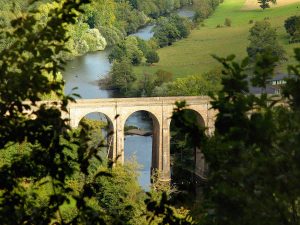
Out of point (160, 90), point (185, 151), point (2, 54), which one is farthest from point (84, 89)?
point (2, 54)

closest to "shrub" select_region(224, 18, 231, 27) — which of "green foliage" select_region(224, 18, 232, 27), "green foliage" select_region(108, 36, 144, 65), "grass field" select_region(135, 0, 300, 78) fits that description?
"green foliage" select_region(224, 18, 232, 27)

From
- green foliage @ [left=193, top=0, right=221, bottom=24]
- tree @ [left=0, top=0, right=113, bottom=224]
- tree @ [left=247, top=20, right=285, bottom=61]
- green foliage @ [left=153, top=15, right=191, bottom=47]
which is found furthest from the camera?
green foliage @ [left=193, top=0, right=221, bottom=24]

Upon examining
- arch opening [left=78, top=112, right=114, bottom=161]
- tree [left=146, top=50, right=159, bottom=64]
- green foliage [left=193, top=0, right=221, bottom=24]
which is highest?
green foliage [left=193, top=0, right=221, bottom=24]

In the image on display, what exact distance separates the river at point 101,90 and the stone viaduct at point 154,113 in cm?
155

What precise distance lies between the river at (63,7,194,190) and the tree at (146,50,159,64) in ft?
15.4

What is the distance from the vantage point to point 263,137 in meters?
11.5

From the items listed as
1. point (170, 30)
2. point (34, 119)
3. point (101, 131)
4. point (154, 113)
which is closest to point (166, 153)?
point (154, 113)

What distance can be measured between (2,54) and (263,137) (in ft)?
12.1

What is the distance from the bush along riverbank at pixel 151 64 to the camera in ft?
245

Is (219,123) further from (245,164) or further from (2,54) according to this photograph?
(2,54)

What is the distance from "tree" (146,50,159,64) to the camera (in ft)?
337

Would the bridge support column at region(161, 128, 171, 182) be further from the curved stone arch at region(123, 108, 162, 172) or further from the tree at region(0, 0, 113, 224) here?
the tree at region(0, 0, 113, 224)

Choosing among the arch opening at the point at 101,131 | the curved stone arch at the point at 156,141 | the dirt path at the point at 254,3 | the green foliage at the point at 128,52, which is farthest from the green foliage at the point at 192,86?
the dirt path at the point at 254,3

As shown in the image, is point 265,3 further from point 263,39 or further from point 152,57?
point 152,57
